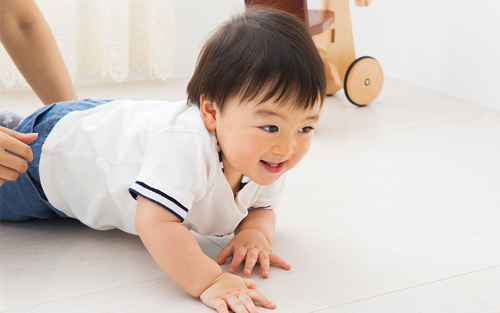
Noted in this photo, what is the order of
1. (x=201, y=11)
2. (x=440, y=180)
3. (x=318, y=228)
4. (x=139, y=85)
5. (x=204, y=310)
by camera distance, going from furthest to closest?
(x=201, y=11), (x=139, y=85), (x=440, y=180), (x=318, y=228), (x=204, y=310)

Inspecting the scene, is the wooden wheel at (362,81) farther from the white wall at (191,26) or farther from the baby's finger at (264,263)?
the baby's finger at (264,263)

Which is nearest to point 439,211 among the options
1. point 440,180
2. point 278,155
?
point 440,180

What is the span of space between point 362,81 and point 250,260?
1.07 m

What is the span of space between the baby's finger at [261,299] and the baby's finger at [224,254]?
11 centimetres

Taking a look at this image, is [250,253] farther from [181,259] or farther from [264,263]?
[181,259]

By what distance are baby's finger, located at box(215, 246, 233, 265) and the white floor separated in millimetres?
11

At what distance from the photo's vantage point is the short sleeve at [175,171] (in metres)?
0.65

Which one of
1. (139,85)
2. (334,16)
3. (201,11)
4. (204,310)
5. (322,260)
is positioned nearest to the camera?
(204,310)

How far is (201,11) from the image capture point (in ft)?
6.49

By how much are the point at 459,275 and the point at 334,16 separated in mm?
1167

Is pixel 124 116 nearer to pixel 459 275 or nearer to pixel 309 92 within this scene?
pixel 309 92

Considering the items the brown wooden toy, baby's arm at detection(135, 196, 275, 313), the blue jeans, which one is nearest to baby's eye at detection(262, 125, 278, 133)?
baby's arm at detection(135, 196, 275, 313)

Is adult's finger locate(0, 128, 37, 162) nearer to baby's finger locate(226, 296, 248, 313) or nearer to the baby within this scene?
the baby

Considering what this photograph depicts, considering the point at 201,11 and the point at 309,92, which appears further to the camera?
the point at 201,11
